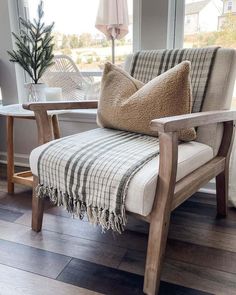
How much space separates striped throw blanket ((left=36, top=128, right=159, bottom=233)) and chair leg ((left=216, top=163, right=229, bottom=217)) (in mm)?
419

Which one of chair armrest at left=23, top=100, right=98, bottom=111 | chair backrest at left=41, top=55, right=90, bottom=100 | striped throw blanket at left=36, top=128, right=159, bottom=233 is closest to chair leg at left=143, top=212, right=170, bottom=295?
striped throw blanket at left=36, top=128, right=159, bottom=233

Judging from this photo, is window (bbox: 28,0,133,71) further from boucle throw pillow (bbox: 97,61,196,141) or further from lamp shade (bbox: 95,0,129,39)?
boucle throw pillow (bbox: 97,61,196,141)

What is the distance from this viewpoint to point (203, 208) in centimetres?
149

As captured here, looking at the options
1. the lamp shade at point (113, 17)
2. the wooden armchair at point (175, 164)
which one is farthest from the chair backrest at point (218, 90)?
the lamp shade at point (113, 17)

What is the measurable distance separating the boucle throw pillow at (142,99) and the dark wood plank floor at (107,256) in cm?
47

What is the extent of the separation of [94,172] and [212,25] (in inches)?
46.0

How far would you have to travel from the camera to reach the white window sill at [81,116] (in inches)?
70.9

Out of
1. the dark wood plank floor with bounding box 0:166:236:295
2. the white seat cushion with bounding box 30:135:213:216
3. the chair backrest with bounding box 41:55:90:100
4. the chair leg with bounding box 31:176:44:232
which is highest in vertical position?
the chair backrest with bounding box 41:55:90:100

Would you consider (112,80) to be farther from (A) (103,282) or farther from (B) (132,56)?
(A) (103,282)

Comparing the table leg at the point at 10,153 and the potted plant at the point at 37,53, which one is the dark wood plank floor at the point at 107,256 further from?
the potted plant at the point at 37,53

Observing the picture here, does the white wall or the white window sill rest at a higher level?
the white wall

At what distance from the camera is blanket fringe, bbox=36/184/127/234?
Answer: 34.5 inches

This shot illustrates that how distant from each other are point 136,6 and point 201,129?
883mm

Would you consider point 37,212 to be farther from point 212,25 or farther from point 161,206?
point 212,25
